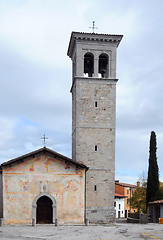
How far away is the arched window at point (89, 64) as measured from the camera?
33375 millimetres

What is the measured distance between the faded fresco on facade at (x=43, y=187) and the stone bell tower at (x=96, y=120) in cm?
282

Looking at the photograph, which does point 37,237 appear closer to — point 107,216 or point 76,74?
point 107,216

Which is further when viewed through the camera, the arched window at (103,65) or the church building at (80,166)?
the arched window at (103,65)

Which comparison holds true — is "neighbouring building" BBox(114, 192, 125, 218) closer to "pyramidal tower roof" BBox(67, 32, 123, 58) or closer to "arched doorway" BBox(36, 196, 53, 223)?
"arched doorway" BBox(36, 196, 53, 223)

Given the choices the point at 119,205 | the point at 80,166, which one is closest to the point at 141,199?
the point at 119,205

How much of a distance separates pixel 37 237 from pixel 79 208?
8974 mm

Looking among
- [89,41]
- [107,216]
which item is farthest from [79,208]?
[89,41]

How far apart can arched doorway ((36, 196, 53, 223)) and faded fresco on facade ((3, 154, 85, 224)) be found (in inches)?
25.3

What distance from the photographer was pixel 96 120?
104 ft

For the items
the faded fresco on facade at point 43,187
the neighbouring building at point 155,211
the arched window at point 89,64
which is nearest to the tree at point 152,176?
the neighbouring building at point 155,211

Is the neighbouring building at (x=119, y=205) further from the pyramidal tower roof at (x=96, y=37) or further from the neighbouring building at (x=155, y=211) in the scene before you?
the pyramidal tower roof at (x=96, y=37)

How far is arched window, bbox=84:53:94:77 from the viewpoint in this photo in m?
33.4

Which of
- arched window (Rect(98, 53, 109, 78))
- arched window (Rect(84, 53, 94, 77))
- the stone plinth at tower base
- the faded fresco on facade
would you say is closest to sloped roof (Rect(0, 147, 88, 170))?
the faded fresco on facade

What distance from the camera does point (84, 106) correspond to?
31.8 m
